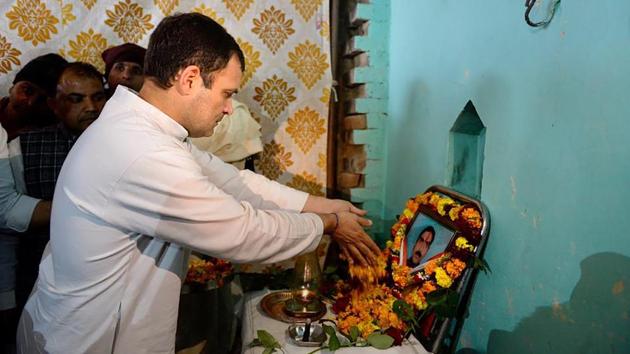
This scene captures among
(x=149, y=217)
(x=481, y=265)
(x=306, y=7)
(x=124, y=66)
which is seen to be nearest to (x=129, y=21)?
(x=124, y=66)

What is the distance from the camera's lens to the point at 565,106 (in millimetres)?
1146

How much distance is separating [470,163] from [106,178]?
1360mm

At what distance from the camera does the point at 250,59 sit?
2.41 metres

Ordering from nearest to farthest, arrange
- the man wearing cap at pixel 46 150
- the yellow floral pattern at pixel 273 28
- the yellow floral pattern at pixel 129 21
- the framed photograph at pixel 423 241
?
the framed photograph at pixel 423 241 → the man wearing cap at pixel 46 150 → the yellow floral pattern at pixel 129 21 → the yellow floral pattern at pixel 273 28

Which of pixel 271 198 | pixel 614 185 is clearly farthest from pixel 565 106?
pixel 271 198

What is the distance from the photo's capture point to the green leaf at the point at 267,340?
1.40 m

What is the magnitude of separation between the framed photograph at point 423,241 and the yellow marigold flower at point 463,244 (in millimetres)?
58

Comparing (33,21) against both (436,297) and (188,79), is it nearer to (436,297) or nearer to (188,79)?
(188,79)

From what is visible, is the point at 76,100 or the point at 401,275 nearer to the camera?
the point at 401,275

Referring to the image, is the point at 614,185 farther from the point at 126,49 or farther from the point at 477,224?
the point at 126,49

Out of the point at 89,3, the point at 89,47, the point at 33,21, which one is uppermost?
the point at 89,3

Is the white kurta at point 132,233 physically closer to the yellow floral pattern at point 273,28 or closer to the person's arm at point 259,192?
the person's arm at point 259,192

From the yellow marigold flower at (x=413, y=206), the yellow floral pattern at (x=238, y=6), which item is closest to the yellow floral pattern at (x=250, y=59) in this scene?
the yellow floral pattern at (x=238, y=6)

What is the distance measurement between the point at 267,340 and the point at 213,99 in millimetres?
770
